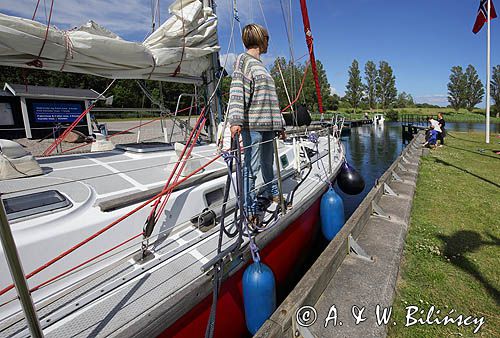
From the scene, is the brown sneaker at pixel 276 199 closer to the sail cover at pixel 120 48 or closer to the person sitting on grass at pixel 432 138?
the sail cover at pixel 120 48

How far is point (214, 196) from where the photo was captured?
3000mm

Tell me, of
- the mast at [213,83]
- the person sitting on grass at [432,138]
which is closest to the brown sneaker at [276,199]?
the mast at [213,83]

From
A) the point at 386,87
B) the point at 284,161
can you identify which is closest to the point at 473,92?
the point at 386,87

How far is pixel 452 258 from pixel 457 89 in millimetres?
85509

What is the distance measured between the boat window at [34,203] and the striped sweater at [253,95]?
1.57 metres

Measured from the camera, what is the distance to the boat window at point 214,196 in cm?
291

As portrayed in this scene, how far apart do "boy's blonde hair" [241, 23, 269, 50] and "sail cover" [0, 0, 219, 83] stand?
1.45 meters

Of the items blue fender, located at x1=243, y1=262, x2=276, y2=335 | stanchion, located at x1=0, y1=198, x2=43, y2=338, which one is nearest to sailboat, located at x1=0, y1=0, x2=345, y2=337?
stanchion, located at x1=0, y1=198, x2=43, y2=338

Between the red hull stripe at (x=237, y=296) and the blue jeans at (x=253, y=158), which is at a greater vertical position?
the blue jeans at (x=253, y=158)

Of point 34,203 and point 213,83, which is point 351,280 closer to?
point 34,203

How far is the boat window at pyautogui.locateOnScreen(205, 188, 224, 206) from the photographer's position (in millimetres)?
2909

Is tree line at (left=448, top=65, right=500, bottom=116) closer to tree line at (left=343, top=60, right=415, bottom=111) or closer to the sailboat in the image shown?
tree line at (left=343, top=60, right=415, bottom=111)

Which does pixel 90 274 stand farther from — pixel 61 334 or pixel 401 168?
pixel 401 168

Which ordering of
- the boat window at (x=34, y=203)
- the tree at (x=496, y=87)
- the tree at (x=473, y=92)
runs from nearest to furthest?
1. the boat window at (x=34, y=203)
2. the tree at (x=496, y=87)
3. the tree at (x=473, y=92)
